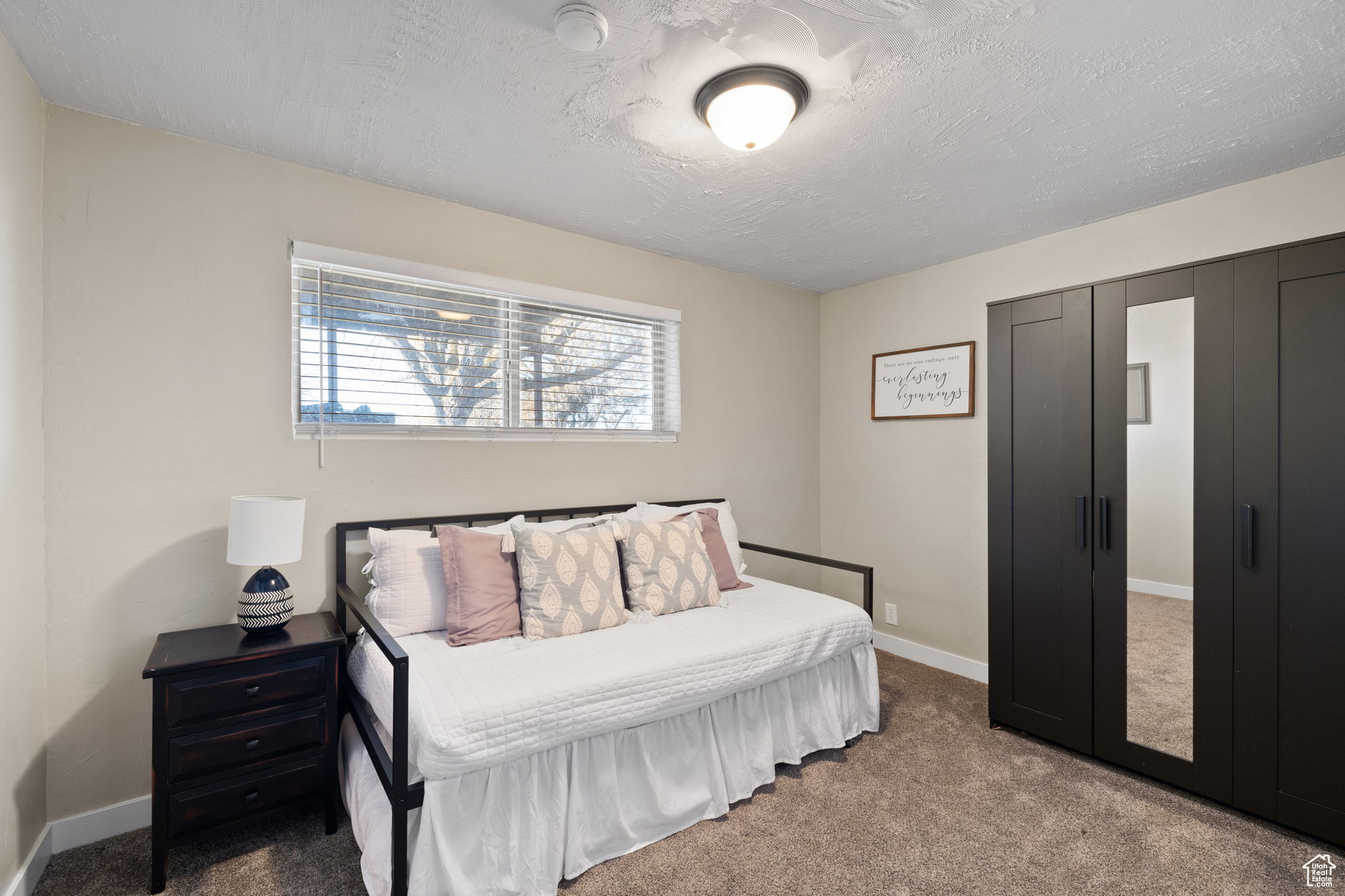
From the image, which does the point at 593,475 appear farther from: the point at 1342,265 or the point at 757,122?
the point at 1342,265

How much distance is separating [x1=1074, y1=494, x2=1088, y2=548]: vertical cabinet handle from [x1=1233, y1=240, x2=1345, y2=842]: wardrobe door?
0.46 metres

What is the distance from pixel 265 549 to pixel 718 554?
184 cm

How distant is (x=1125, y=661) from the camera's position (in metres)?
2.34

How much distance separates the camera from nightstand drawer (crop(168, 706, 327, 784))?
1726 mm

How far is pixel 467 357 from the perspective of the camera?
8.87 ft

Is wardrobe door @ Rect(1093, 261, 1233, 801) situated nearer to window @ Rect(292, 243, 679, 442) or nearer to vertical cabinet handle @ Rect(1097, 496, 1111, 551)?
vertical cabinet handle @ Rect(1097, 496, 1111, 551)

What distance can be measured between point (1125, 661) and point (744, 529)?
6.35 ft

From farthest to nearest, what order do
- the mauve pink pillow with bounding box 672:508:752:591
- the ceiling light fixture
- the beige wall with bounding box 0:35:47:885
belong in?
the mauve pink pillow with bounding box 672:508:752:591 → the ceiling light fixture → the beige wall with bounding box 0:35:47:885

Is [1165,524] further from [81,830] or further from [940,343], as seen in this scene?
[81,830]

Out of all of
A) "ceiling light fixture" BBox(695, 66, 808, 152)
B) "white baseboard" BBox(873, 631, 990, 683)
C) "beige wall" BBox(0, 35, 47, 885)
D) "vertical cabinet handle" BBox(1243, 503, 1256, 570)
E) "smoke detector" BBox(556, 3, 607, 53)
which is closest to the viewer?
"smoke detector" BBox(556, 3, 607, 53)

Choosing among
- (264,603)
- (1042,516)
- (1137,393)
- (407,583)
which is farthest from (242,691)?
(1137,393)

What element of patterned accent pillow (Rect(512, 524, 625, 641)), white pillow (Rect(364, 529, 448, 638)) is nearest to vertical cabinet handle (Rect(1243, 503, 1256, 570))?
patterned accent pillow (Rect(512, 524, 625, 641))

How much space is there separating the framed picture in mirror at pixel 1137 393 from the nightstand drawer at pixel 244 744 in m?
3.07

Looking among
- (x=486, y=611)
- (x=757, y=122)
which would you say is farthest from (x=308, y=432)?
(x=757, y=122)
